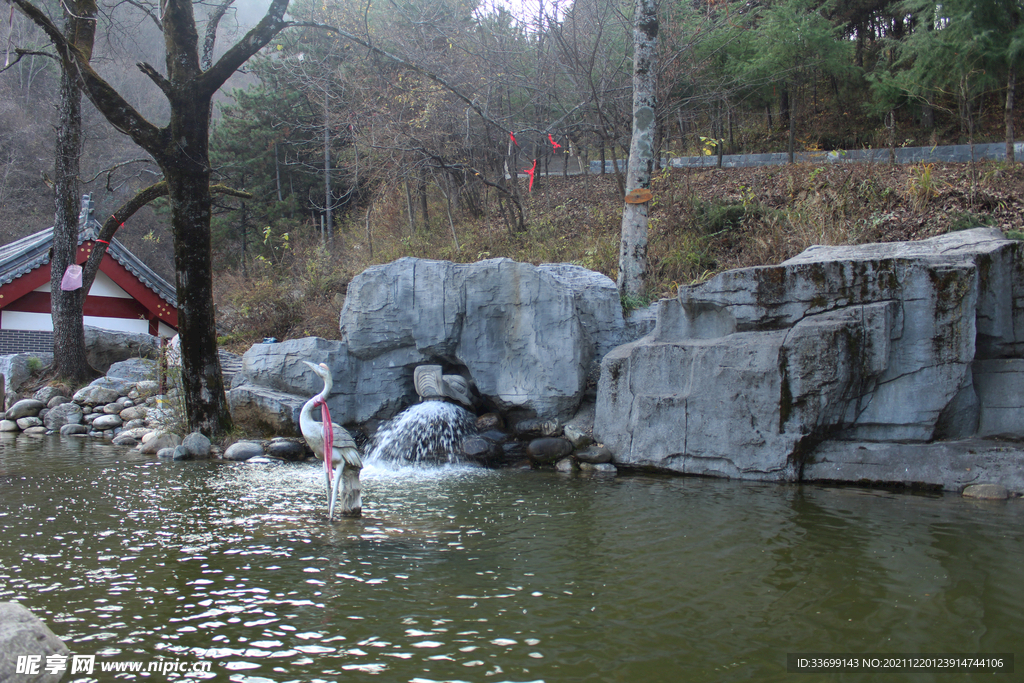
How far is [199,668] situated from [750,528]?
407 centimetres

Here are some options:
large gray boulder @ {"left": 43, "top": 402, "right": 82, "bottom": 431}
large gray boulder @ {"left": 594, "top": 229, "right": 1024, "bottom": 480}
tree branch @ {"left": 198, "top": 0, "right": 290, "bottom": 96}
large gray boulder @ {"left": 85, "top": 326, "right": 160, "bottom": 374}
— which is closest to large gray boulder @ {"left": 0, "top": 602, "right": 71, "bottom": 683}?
large gray boulder @ {"left": 594, "top": 229, "right": 1024, "bottom": 480}

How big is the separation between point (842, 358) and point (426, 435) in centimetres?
522

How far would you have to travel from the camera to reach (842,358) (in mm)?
7094

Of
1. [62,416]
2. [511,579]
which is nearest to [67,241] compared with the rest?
[62,416]

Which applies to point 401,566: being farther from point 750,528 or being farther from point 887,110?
point 887,110

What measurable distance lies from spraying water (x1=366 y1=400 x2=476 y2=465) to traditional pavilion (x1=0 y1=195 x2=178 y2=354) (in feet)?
32.1

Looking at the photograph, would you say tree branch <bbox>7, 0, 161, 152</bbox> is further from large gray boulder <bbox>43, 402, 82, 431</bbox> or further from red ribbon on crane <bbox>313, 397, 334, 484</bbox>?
large gray boulder <bbox>43, 402, 82, 431</bbox>

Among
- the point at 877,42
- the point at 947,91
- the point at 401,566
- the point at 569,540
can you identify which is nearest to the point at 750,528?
the point at 569,540

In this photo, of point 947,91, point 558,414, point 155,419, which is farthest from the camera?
point 947,91

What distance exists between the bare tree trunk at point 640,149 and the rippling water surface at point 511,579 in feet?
16.8

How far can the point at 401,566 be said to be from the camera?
14.5 ft

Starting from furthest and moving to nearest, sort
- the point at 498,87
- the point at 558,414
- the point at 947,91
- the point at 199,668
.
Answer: the point at 947,91, the point at 498,87, the point at 558,414, the point at 199,668

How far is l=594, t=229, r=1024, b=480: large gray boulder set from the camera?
708 cm

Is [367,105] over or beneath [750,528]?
over
